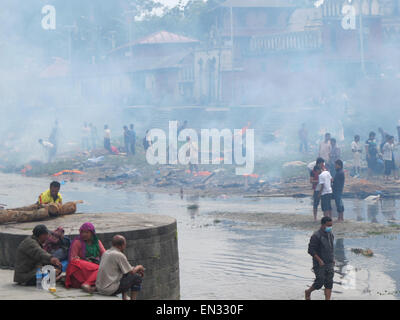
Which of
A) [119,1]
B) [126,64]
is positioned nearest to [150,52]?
[126,64]

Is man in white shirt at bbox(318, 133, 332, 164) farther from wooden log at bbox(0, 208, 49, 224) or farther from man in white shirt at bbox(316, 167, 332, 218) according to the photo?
wooden log at bbox(0, 208, 49, 224)

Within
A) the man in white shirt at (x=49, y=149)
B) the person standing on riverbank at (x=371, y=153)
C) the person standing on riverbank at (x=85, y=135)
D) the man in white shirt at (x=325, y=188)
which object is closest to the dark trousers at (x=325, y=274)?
the man in white shirt at (x=325, y=188)

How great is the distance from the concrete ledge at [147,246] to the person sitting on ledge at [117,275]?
1404 mm

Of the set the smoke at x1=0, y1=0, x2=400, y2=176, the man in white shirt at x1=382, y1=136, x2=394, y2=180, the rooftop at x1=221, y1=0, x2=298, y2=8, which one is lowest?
the man in white shirt at x1=382, y1=136, x2=394, y2=180

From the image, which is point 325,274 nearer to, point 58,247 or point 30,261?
point 58,247

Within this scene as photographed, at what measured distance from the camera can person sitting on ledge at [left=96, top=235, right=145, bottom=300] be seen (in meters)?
9.40

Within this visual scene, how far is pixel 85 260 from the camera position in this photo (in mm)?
10000

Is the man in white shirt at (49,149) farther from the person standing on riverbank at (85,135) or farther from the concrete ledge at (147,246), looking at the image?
the concrete ledge at (147,246)

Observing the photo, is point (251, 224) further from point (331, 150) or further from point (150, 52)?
point (150, 52)

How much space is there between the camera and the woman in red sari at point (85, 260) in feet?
32.0

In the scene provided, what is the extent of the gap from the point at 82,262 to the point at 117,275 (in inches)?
24.0

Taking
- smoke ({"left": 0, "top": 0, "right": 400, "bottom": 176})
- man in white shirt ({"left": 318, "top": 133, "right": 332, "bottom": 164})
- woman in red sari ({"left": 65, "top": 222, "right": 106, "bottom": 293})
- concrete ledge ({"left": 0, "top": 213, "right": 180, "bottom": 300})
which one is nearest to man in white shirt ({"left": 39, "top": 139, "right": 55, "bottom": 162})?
smoke ({"left": 0, "top": 0, "right": 400, "bottom": 176})

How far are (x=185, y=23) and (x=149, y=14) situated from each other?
768 centimetres

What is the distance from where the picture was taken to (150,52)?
62.4 meters
